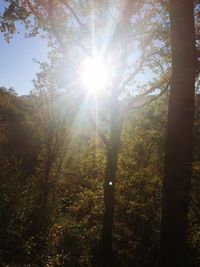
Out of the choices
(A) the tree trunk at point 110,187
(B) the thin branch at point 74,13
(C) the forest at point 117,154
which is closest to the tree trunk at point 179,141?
(C) the forest at point 117,154

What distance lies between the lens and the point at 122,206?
20.9 m

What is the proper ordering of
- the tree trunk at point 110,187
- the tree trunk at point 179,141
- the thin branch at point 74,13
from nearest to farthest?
the tree trunk at point 179,141, the thin branch at point 74,13, the tree trunk at point 110,187

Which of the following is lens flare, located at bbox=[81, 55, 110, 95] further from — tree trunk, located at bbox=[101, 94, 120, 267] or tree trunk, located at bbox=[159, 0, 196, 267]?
tree trunk, located at bbox=[159, 0, 196, 267]

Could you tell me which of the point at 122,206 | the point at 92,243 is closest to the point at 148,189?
the point at 122,206

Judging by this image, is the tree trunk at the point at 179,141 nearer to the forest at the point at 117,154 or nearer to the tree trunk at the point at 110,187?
the forest at the point at 117,154

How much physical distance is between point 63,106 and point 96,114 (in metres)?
13.5

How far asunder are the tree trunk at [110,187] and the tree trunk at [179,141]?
1124 centimetres

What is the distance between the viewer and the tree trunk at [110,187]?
50.2ft

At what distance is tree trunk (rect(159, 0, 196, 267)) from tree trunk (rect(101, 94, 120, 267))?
36.9 feet

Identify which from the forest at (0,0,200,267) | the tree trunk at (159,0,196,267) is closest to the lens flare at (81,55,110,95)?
the forest at (0,0,200,267)

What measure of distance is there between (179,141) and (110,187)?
12.0m

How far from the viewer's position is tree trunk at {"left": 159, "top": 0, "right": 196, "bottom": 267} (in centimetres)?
427

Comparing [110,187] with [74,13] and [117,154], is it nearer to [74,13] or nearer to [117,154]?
[117,154]

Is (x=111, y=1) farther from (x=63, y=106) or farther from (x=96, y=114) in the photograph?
(x=63, y=106)
